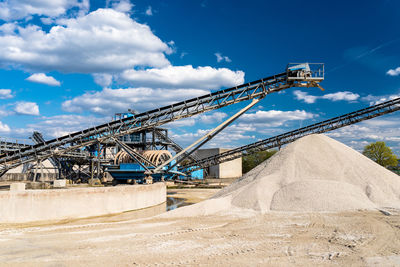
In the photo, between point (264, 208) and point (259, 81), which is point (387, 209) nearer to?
point (264, 208)

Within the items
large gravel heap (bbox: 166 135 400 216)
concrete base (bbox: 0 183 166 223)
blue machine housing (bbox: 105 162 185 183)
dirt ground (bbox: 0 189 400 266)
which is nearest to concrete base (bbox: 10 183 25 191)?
concrete base (bbox: 0 183 166 223)

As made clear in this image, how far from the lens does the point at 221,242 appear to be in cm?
932

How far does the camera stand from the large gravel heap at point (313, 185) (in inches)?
561

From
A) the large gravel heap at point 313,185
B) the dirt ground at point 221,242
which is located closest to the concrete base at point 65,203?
the dirt ground at point 221,242

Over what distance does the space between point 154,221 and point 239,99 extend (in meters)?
14.2

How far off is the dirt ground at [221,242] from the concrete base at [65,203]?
1.14 metres

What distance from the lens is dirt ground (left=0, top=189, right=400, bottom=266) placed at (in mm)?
7656

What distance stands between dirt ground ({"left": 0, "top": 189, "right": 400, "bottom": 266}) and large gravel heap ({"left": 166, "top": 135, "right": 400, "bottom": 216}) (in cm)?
118

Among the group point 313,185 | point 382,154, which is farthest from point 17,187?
point 382,154

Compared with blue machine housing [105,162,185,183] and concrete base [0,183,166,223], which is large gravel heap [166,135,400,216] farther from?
blue machine housing [105,162,185,183]

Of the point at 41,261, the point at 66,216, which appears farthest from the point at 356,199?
the point at 66,216

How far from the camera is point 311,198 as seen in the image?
14305mm

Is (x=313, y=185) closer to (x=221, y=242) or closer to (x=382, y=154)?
(x=221, y=242)

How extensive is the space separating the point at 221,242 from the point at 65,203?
31.9 feet
